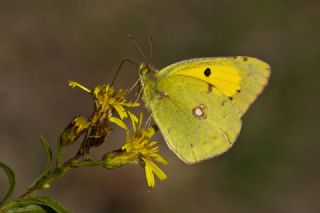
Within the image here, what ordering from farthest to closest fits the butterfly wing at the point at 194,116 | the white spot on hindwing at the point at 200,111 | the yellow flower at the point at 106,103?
1. the white spot on hindwing at the point at 200,111
2. the butterfly wing at the point at 194,116
3. the yellow flower at the point at 106,103

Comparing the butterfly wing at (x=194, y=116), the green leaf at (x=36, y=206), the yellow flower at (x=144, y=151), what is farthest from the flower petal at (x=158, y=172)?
the green leaf at (x=36, y=206)

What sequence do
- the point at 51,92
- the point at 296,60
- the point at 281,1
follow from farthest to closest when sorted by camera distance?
the point at 281,1 < the point at 296,60 < the point at 51,92

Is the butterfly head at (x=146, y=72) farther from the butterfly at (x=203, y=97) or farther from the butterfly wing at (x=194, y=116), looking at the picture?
the butterfly wing at (x=194, y=116)

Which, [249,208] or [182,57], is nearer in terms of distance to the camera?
[249,208]

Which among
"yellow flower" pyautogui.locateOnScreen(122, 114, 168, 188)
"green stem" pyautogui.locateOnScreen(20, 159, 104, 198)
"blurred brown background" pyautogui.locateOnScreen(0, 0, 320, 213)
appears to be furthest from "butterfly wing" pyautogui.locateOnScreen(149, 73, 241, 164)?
"blurred brown background" pyautogui.locateOnScreen(0, 0, 320, 213)

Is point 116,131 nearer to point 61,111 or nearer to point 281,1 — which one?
point 61,111

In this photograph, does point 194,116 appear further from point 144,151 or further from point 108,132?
point 108,132

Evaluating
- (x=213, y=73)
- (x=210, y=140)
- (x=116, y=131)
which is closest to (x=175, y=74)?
(x=213, y=73)
